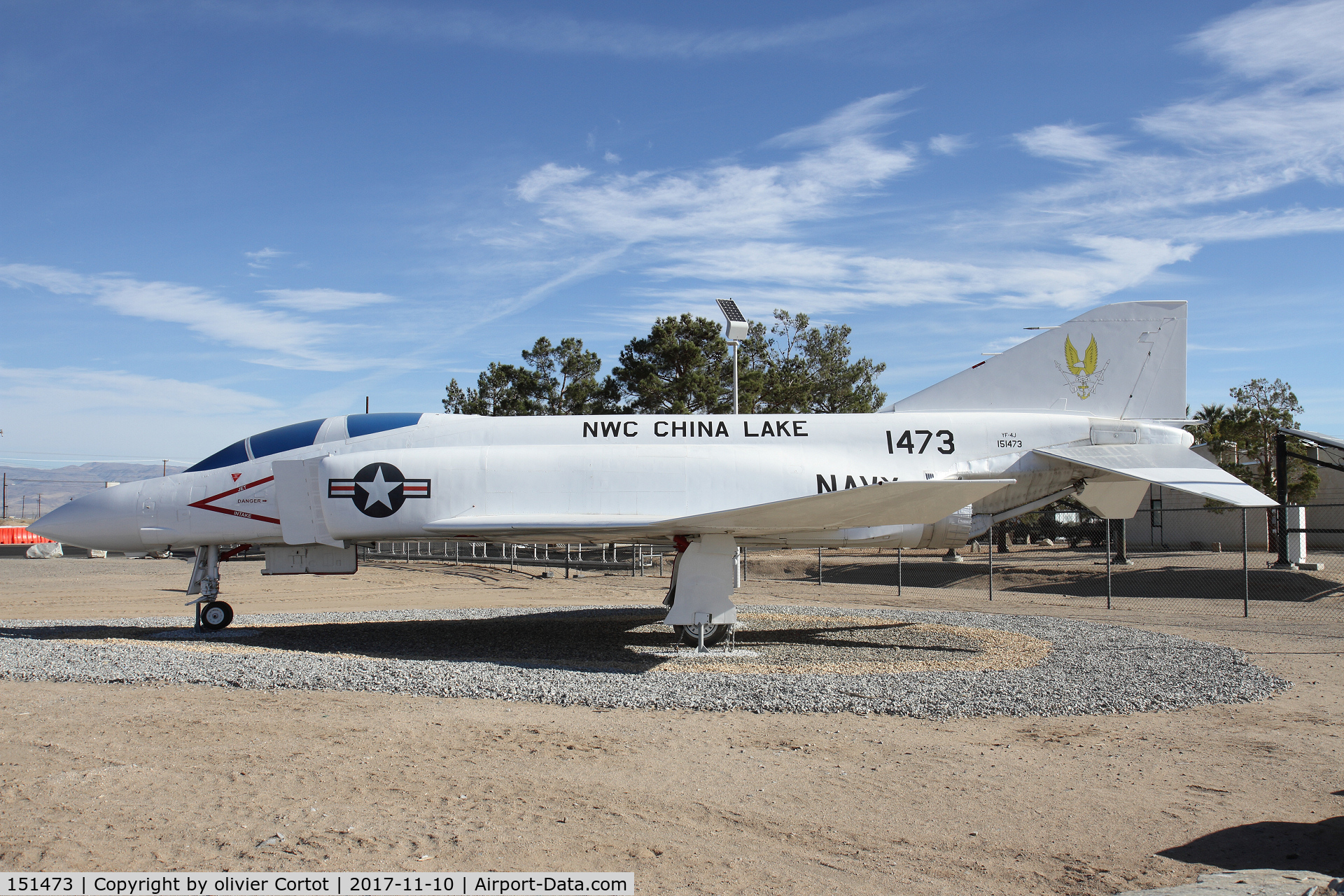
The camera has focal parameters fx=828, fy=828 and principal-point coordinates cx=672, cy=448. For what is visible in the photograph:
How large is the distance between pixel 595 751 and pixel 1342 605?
18814 millimetres

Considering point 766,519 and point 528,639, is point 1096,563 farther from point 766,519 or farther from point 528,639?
point 528,639

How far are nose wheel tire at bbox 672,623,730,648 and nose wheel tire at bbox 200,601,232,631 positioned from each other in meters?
6.73

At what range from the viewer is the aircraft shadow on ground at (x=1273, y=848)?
4156mm

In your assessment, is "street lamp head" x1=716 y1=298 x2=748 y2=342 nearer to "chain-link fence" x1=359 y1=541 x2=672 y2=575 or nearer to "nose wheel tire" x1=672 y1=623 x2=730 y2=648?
"nose wheel tire" x1=672 y1=623 x2=730 y2=648

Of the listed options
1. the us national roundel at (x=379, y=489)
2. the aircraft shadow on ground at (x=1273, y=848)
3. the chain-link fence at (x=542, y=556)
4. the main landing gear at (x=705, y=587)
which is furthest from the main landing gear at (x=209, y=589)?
the chain-link fence at (x=542, y=556)

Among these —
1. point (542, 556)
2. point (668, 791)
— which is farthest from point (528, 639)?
point (542, 556)

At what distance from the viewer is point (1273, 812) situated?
4.94 m

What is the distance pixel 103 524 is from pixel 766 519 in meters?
9.12

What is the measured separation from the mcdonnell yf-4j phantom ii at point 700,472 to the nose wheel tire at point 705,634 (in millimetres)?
35

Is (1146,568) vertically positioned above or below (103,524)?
below

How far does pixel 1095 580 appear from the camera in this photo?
23.4 meters

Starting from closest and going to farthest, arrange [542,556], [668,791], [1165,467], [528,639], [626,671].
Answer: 1. [668,791]
2. [626,671]
3. [1165,467]
4. [528,639]
5. [542,556]

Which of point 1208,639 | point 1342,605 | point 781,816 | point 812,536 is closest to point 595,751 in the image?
point 781,816

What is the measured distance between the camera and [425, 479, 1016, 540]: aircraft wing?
9117 millimetres
